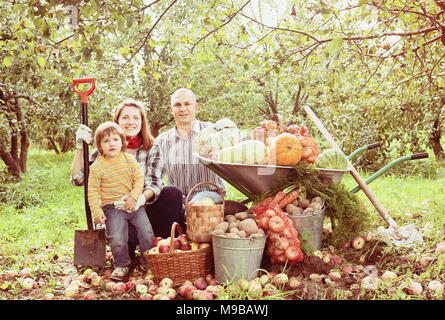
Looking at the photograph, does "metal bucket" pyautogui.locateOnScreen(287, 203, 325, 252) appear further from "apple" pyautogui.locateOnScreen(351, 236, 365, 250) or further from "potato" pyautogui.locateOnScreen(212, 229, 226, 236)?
"potato" pyautogui.locateOnScreen(212, 229, 226, 236)

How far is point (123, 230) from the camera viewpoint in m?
3.15

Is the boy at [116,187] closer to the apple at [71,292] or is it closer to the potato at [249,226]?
the apple at [71,292]

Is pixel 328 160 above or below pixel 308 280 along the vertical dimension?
above

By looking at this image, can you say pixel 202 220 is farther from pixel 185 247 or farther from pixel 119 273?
pixel 119 273

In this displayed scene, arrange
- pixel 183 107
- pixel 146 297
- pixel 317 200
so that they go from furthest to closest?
pixel 183 107 < pixel 317 200 < pixel 146 297

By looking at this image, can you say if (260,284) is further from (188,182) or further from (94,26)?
(94,26)

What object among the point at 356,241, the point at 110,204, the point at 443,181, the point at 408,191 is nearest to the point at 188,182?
the point at 110,204

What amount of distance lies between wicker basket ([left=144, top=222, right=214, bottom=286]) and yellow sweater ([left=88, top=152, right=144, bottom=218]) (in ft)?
1.66

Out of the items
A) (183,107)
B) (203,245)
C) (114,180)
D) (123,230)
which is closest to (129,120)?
(114,180)

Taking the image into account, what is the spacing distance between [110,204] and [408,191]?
13.5 feet

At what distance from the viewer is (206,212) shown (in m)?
2.96

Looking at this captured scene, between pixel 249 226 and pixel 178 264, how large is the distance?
56 cm

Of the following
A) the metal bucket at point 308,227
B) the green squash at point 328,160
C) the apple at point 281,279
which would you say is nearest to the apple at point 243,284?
the apple at point 281,279

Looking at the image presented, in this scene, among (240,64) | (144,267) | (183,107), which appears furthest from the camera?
(240,64)
